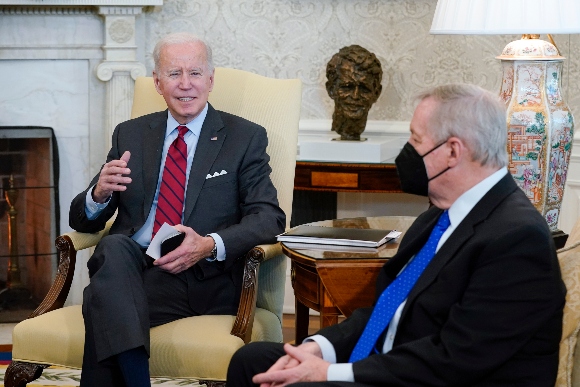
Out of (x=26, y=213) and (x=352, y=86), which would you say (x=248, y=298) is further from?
(x=26, y=213)

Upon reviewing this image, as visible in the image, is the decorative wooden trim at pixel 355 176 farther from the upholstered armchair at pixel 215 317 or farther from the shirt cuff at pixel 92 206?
the shirt cuff at pixel 92 206

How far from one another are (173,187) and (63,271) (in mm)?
455

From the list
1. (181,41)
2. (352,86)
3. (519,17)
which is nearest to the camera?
(519,17)

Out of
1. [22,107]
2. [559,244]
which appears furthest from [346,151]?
[22,107]

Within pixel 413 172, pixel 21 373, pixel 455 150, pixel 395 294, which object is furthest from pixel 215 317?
pixel 455 150

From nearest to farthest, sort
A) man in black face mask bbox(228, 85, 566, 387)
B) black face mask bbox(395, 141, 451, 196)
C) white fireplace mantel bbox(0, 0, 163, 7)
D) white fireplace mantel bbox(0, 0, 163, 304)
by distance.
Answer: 1. man in black face mask bbox(228, 85, 566, 387)
2. black face mask bbox(395, 141, 451, 196)
3. white fireplace mantel bbox(0, 0, 163, 7)
4. white fireplace mantel bbox(0, 0, 163, 304)

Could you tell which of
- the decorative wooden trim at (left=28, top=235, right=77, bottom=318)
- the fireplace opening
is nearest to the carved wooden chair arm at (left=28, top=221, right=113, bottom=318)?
the decorative wooden trim at (left=28, top=235, right=77, bottom=318)

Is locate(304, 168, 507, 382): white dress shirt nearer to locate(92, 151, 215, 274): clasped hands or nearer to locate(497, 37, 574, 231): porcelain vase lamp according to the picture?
locate(497, 37, 574, 231): porcelain vase lamp

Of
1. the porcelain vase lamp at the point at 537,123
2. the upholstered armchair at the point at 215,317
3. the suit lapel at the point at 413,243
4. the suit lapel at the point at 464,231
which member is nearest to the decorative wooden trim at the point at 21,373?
the upholstered armchair at the point at 215,317

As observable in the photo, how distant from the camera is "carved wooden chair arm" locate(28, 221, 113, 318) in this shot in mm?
2943

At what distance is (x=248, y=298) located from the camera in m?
2.76

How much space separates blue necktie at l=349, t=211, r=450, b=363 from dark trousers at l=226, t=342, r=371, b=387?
19 cm

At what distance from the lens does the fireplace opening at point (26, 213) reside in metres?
4.59

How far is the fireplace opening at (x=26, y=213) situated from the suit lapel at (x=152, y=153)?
1.60 meters
